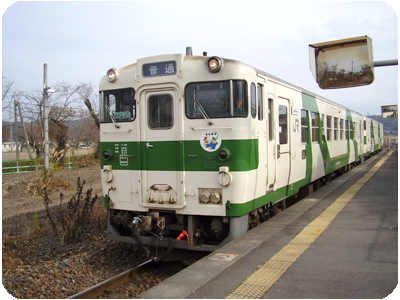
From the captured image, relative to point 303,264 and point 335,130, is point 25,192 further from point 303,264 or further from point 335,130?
point 303,264

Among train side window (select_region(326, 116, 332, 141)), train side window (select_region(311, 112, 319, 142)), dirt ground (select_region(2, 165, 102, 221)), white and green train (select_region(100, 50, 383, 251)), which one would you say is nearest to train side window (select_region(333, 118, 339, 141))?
train side window (select_region(326, 116, 332, 141))

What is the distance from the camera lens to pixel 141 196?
629 cm

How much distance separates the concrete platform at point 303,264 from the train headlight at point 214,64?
2.65 meters

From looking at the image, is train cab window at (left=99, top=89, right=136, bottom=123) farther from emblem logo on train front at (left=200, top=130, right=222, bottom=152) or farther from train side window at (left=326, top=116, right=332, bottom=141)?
train side window at (left=326, top=116, right=332, bottom=141)

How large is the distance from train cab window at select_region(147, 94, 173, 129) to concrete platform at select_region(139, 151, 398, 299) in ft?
7.18

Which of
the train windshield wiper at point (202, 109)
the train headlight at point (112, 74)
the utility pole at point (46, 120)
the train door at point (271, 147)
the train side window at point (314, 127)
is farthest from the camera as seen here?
the utility pole at point (46, 120)

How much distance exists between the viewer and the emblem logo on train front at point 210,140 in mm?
5819

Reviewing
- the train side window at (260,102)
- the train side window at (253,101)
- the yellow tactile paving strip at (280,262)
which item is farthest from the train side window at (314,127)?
the train side window at (253,101)

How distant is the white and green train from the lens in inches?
228

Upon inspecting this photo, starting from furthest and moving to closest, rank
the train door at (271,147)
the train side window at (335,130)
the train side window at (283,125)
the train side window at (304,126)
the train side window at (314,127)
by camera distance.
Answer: the train side window at (335,130) → the train side window at (314,127) → the train side window at (304,126) → the train side window at (283,125) → the train door at (271,147)

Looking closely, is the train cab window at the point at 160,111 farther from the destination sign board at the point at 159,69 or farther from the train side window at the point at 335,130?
the train side window at the point at 335,130

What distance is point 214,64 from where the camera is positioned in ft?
19.0

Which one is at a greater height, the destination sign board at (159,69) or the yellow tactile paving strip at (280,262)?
the destination sign board at (159,69)

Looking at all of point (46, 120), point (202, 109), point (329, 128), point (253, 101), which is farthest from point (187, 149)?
point (46, 120)
